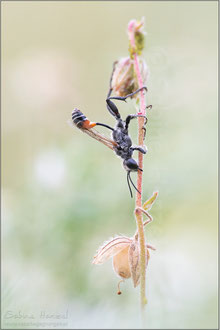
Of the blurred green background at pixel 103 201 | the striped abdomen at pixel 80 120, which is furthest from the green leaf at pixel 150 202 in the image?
the striped abdomen at pixel 80 120

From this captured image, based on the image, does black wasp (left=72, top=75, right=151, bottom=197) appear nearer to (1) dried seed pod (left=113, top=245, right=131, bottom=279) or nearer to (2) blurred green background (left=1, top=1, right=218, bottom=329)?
(2) blurred green background (left=1, top=1, right=218, bottom=329)

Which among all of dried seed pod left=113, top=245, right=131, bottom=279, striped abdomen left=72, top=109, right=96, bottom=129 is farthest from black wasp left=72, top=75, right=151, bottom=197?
dried seed pod left=113, top=245, right=131, bottom=279

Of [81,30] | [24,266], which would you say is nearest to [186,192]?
[24,266]

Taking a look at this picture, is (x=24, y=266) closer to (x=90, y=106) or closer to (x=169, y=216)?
(x=169, y=216)

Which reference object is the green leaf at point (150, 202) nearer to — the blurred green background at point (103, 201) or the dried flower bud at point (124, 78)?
the blurred green background at point (103, 201)

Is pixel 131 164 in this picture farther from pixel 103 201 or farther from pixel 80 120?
pixel 103 201

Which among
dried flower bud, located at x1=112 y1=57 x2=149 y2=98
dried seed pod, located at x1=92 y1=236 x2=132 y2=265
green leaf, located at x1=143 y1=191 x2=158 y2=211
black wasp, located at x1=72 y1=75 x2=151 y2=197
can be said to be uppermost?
dried flower bud, located at x1=112 y1=57 x2=149 y2=98

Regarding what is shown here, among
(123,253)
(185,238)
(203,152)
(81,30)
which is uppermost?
(81,30)
